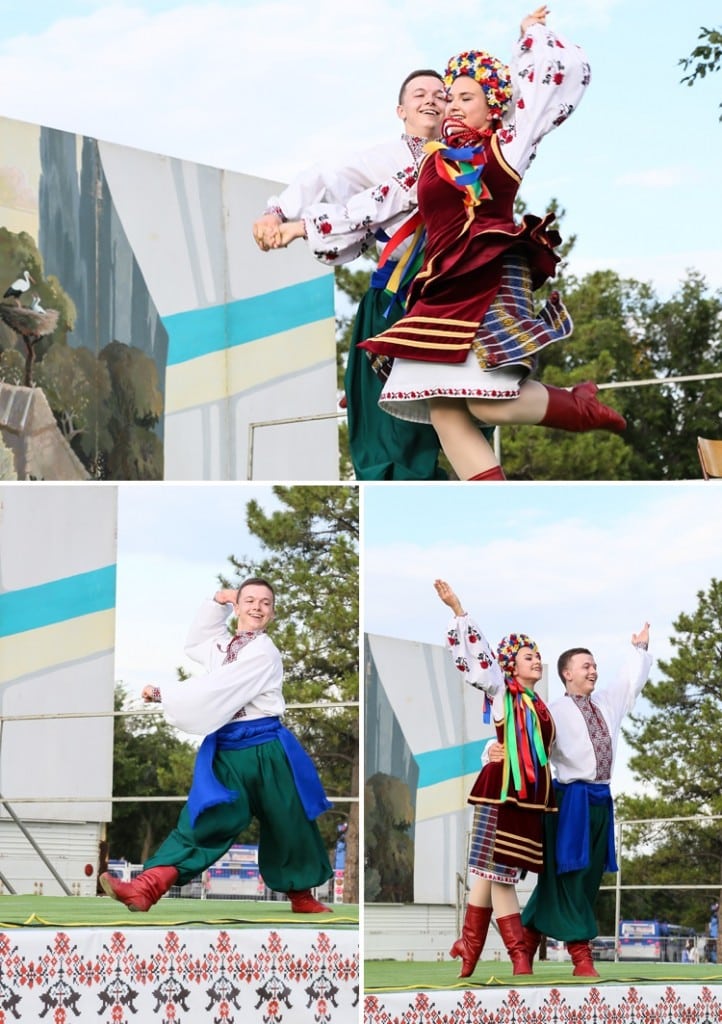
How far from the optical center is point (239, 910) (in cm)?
486

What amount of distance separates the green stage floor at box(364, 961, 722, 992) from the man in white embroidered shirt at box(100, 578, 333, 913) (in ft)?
0.94

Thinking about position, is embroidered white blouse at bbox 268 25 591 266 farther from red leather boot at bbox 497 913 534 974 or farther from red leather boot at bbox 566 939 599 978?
red leather boot at bbox 566 939 599 978

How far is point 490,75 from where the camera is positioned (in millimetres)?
4820

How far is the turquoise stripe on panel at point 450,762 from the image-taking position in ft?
16.8

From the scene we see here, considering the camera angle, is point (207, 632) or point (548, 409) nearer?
point (548, 409)

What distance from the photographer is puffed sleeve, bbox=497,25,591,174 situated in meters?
4.78

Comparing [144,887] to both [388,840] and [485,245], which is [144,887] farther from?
[485,245]

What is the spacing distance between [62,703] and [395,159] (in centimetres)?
198

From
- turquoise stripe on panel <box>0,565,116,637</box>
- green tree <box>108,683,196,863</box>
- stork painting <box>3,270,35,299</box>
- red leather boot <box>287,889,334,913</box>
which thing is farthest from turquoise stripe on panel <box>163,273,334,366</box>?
red leather boot <box>287,889,334,913</box>

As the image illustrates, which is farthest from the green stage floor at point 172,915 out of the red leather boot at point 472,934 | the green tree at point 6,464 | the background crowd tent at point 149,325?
the green tree at point 6,464

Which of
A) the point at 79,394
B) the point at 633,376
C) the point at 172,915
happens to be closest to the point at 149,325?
the point at 79,394

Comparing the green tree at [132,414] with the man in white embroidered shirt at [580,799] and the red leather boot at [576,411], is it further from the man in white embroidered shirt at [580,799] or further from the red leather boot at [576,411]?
the red leather boot at [576,411]

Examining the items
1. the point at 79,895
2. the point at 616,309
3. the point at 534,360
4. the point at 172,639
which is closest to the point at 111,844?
the point at 79,895

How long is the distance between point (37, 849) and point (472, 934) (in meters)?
1.32
